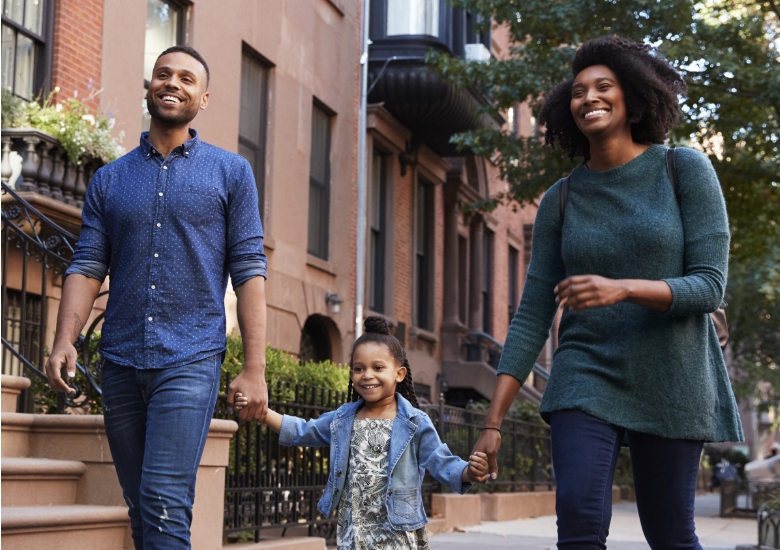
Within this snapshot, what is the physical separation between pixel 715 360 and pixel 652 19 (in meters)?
13.6

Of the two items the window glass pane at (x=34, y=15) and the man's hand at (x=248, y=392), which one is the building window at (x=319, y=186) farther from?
the man's hand at (x=248, y=392)

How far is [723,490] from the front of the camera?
21188 mm

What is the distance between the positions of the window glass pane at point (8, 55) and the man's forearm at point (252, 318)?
22.5 ft

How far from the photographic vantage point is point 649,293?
3.42 metres

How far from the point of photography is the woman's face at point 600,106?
12.5 feet

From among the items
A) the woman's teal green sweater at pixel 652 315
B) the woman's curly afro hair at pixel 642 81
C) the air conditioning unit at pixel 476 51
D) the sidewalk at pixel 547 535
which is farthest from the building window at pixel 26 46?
the air conditioning unit at pixel 476 51

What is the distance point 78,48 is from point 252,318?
7.44 m

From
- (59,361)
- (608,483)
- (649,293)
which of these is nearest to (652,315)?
(649,293)

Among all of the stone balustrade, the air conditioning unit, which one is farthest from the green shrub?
the air conditioning unit

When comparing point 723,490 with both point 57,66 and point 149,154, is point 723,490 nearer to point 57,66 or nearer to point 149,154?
point 57,66

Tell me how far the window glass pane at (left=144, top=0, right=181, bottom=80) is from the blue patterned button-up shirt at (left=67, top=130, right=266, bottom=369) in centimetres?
839

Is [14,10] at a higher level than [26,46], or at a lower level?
higher

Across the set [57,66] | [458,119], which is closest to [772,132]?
[458,119]

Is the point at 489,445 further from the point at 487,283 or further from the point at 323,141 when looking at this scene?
the point at 487,283
